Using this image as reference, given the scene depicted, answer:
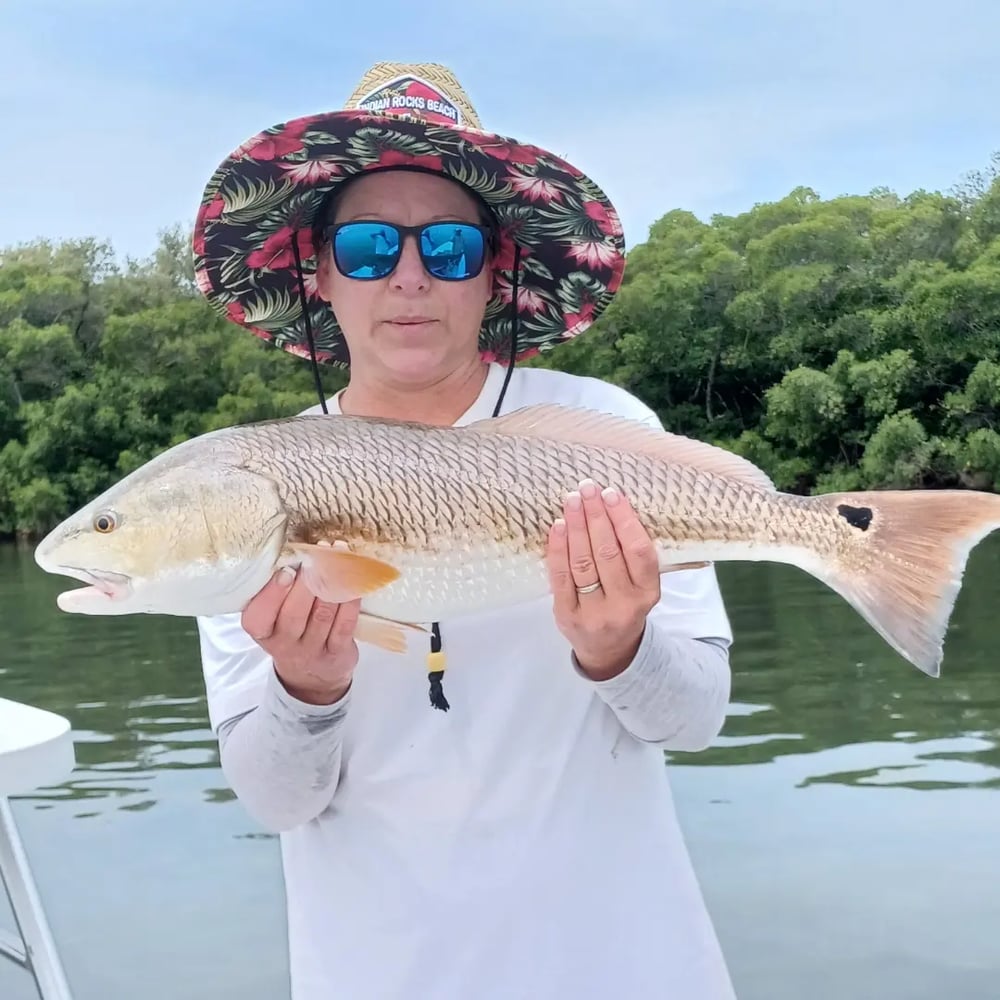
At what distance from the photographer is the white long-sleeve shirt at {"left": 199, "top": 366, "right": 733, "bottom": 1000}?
1773 millimetres

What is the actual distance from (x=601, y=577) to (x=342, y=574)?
0.42m

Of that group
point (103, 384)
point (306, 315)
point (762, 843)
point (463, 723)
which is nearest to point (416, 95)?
point (306, 315)

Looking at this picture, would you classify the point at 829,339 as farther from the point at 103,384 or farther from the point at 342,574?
the point at 342,574

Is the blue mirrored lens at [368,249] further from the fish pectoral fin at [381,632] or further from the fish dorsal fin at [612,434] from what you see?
the fish pectoral fin at [381,632]

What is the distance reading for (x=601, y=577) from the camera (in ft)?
5.92

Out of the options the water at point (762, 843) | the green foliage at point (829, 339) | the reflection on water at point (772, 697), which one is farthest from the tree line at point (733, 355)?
the water at point (762, 843)

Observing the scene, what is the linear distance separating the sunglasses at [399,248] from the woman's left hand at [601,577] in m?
0.48

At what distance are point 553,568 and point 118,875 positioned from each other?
557cm

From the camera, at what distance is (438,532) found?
199 centimetres

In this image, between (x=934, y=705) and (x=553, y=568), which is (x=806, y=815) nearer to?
(x=934, y=705)

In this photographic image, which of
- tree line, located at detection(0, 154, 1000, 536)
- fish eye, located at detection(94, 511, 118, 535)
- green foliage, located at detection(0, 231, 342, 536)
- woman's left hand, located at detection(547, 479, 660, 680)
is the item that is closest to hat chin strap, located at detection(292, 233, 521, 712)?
woman's left hand, located at detection(547, 479, 660, 680)

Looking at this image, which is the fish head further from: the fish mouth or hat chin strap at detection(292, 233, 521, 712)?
hat chin strap at detection(292, 233, 521, 712)

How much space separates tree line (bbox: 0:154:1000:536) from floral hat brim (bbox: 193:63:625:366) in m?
32.6

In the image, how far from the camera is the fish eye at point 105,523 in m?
2.00
